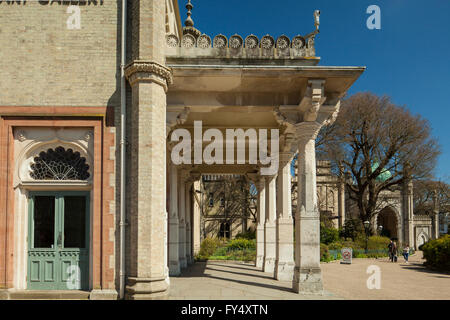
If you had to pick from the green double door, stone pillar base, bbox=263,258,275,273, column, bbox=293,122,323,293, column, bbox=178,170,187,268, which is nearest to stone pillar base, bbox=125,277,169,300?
the green double door

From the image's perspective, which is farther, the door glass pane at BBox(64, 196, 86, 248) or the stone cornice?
the stone cornice

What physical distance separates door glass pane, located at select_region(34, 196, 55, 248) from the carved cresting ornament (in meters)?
3.61

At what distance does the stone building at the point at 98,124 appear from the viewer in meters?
8.49

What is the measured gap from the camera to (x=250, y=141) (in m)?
14.7

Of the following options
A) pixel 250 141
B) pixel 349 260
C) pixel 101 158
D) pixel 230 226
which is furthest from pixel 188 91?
pixel 230 226

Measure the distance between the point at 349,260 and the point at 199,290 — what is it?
50.2ft

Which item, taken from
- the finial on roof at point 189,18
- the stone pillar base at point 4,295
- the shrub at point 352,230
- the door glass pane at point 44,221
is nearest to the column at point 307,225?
the door glass pane at point 44,221

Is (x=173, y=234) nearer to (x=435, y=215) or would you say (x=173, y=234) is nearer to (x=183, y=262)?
(x=183, y=262)

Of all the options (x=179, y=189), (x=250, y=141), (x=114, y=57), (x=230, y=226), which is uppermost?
(x=114, y=57)

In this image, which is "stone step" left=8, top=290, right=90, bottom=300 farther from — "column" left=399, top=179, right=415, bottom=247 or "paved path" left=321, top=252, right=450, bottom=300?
"column" left=399, top=179, right=415, bottom=247

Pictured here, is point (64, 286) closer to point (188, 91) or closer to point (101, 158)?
point (101, 158)

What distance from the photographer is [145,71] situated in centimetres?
853

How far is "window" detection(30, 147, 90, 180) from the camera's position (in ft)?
29.5

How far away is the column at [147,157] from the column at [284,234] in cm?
530
